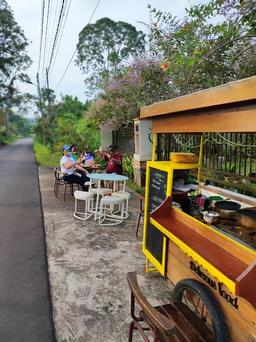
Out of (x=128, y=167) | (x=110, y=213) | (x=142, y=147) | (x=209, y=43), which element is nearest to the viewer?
(x=209, y=43)

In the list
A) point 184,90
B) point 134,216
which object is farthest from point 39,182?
point 184,90

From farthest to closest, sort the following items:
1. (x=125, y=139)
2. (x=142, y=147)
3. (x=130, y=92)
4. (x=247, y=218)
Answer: (x=125, y=139), (x=130, y=92), (x=142, y=147), (x=247, y=218)

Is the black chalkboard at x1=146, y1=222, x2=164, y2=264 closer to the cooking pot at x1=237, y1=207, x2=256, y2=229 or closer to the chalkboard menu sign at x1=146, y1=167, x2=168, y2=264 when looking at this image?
the chalkboard menu sign at x1=146, y1=167, x2=168, y2=264

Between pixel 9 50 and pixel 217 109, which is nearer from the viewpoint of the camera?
pixel 217 109

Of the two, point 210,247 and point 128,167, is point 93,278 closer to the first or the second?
point 210,247

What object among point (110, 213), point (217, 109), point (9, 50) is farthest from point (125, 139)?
point (9, 50)

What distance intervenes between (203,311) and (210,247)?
1.97 ft

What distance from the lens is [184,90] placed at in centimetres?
707

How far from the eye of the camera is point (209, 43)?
5582 mm

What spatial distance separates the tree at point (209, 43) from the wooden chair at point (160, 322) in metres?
3.92

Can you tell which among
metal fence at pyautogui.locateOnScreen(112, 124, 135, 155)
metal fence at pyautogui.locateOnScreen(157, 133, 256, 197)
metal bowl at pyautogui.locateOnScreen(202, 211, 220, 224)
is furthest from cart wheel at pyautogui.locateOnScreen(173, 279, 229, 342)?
metal fence at pyautogui.locateOnScreen(112, 124, 135, 155)

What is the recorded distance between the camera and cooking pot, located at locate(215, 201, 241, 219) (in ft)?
9.74

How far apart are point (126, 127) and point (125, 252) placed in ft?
26.3

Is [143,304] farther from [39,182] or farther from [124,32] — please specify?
[124,32]
